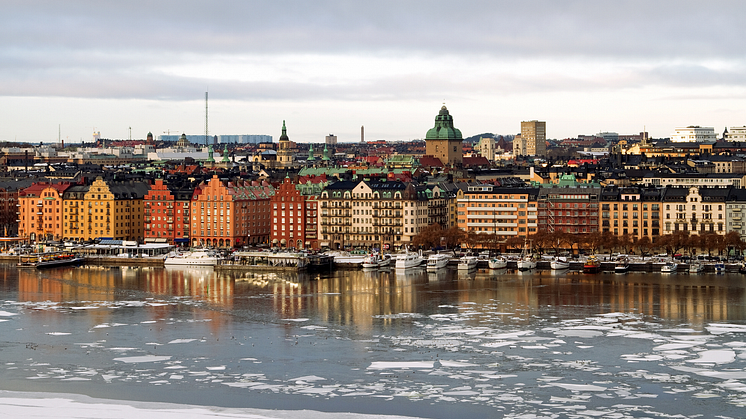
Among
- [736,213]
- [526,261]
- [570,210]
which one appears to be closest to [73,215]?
[570,210]

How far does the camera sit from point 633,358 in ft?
115

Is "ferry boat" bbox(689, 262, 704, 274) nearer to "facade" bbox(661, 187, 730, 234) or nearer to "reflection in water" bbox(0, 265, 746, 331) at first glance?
"reflection in water" bbox(0, 265, 746, 331)

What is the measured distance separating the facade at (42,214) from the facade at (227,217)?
8855 millimetres

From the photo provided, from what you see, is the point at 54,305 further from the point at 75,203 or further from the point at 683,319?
the point at 75,203

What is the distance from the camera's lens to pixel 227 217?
75.0 metres

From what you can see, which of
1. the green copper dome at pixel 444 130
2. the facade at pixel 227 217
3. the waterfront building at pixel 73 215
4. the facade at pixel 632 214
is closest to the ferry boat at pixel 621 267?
the facade at pixel 632 214

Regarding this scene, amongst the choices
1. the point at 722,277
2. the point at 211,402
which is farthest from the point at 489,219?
the point at 211,402

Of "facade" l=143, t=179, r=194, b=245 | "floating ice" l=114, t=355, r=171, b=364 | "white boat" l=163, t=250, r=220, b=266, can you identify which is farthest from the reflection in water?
"facade" l=143, t=179, r=194, b=245

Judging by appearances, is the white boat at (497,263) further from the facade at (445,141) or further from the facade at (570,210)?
the facade at (445,141)

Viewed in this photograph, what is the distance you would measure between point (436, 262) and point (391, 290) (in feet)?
34.0

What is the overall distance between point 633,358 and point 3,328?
19.6 metres

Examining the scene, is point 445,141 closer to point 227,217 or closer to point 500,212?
point 227,217

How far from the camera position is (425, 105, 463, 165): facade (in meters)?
129

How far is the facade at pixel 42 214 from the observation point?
7875cm
